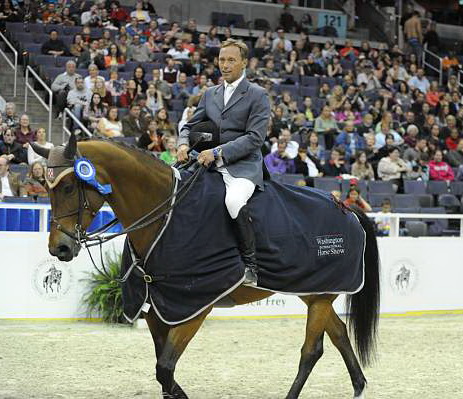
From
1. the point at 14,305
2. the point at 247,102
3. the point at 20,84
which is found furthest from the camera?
the point at 20,84

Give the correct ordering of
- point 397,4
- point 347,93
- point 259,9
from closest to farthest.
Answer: point 347,93 → point 259,9 → point 397,4

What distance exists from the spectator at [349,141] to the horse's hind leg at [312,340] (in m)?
10.4

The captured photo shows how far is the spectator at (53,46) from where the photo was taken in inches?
685

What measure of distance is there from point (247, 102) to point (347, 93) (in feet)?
45.0

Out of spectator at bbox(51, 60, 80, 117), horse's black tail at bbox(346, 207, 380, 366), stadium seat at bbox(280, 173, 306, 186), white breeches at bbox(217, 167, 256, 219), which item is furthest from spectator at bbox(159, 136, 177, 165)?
white breeches at bbox(217, 167, 256, 219)

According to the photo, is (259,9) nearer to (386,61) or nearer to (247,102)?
(386,61)

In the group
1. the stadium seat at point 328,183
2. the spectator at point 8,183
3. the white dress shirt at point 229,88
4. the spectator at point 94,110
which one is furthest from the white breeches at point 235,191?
the spectator at point 94,110

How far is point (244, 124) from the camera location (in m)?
6.63

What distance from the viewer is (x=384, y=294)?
12.7 meters

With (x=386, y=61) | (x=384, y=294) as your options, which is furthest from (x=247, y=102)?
(x=386, y=61)

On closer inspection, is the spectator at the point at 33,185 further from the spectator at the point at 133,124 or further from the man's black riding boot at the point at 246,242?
the man's black riding boot at the point at 246,242

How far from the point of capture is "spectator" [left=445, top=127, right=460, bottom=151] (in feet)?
65.5

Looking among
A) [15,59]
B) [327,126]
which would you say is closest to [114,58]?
[15,59]

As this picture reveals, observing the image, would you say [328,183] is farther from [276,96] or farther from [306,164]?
[276,96]
